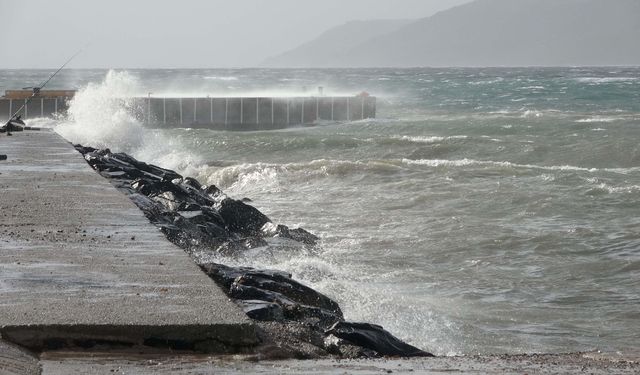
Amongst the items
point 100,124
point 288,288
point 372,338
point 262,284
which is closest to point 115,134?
point 100,124

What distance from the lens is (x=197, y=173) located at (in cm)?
2248

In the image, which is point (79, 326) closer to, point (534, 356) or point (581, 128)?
point (534, 356)

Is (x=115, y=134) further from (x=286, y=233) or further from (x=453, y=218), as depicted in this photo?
(x=286, y=233)

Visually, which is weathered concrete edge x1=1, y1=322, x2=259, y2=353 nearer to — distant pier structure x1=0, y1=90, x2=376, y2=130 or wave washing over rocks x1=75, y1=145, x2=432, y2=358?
wave washing over rocks x1=75, y1=145, x2=432, y2=358

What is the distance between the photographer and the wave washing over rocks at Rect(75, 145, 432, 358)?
5422 millimetres

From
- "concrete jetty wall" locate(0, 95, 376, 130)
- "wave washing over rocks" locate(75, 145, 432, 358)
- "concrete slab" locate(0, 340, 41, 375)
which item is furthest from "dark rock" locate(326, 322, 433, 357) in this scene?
"concrete jetty wall" locate(0, 95, 376, 130)

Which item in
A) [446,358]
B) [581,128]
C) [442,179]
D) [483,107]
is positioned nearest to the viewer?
[446,358]

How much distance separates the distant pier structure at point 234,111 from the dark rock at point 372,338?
95.3 feet

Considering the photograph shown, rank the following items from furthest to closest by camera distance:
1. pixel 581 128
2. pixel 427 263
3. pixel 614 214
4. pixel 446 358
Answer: pixel 581 128, pixel 614 214, pixel 427 263, pixel 446 358

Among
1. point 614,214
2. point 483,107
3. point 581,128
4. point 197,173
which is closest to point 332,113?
point 581,128

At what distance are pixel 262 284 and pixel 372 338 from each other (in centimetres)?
115

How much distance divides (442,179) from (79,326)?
15625mm

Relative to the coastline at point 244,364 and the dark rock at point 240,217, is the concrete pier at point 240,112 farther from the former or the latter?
the coastline at point 244,364

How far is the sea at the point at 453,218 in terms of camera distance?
891 cm
